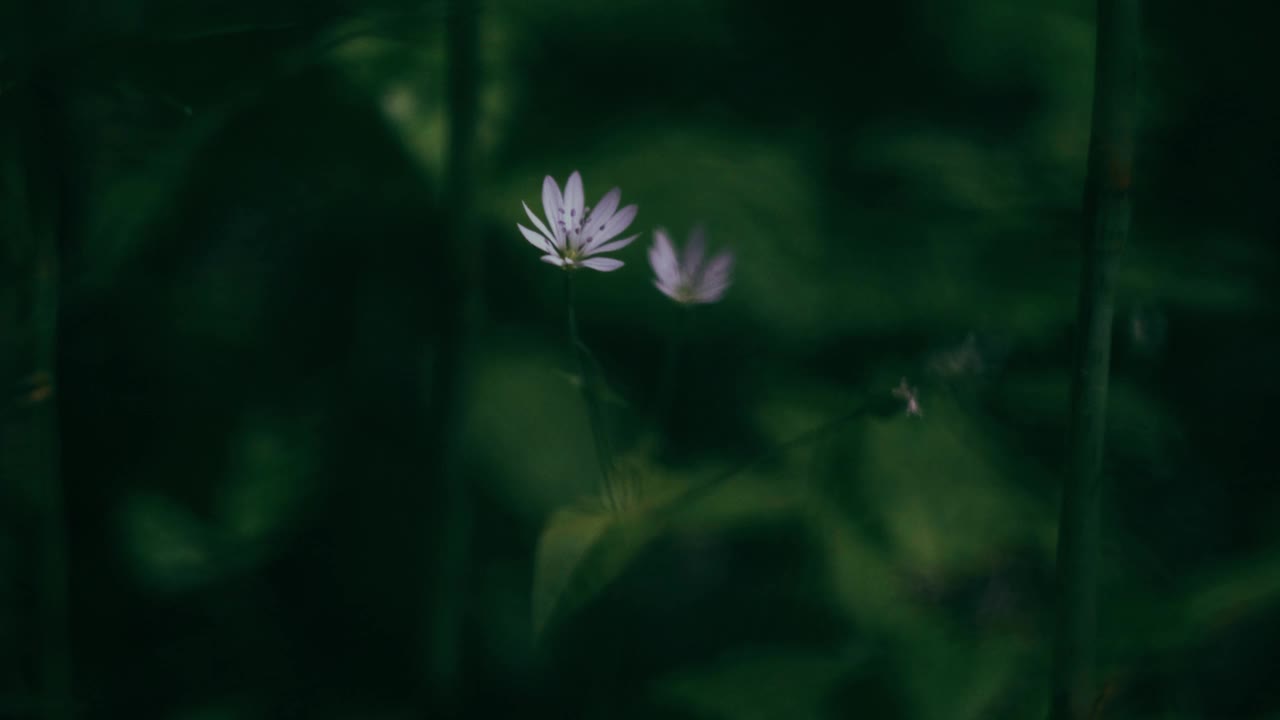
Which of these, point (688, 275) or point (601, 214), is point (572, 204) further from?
point (688, 275)

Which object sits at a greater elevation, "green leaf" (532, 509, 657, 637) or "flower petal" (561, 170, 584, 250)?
"flower petal" (561, 170, 584, 250)

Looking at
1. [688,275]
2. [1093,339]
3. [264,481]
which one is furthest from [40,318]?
[1093,339]

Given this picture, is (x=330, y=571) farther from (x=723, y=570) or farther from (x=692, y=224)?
(x=692, y=224)

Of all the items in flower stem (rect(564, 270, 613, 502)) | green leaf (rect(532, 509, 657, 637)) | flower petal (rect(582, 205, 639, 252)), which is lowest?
green leaf (rect(532, 509, 657, 637))

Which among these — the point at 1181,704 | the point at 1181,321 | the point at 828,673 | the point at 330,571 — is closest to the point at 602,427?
the point at 828,673

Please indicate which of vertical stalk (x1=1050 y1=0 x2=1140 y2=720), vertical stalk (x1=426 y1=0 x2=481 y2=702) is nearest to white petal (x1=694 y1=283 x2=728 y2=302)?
vertical stalk (x1=426 y1=0 x2=481 y2=702)

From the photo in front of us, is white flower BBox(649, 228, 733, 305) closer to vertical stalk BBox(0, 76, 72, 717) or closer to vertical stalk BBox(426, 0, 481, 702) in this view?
vertical stalk BBox(426, 0, 481, 702)
